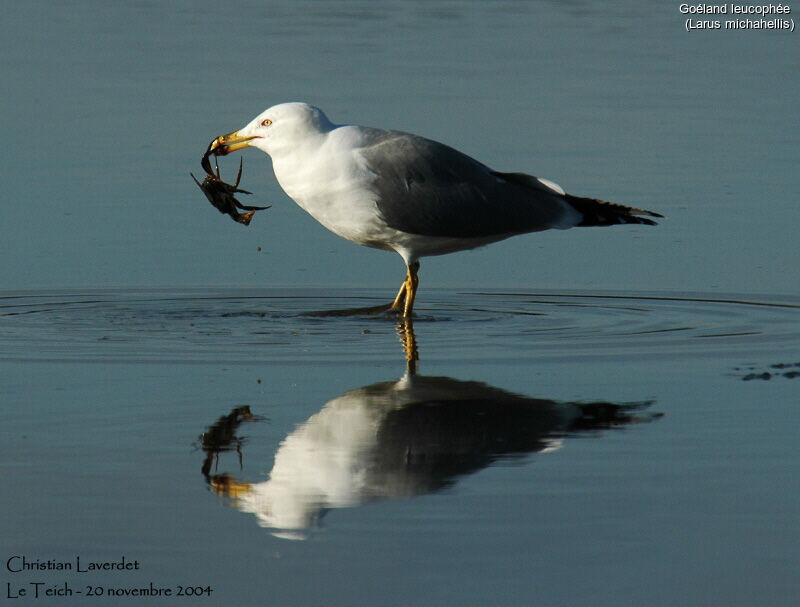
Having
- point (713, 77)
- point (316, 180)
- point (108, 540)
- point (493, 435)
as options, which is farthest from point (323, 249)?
point (713, 77)

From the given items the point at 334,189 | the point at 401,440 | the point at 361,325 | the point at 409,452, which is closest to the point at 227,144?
the point at 334,189

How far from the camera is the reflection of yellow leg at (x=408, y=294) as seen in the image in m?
9.60

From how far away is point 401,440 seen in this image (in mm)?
6293

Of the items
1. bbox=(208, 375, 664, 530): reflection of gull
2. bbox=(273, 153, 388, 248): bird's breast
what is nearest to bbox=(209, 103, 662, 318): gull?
bbox=(273, 153, 388, 248): bird's breast

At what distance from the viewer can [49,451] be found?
20.2ft

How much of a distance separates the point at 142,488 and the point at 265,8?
21.5m

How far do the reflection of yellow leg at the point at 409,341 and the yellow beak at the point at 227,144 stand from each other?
142 cm

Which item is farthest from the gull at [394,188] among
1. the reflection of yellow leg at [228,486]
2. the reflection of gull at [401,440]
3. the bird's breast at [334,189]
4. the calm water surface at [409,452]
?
the reflection of yellow leg at [228,486]

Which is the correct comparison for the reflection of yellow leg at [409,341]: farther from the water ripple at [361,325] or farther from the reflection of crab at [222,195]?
the reflection of crab at [222,195]

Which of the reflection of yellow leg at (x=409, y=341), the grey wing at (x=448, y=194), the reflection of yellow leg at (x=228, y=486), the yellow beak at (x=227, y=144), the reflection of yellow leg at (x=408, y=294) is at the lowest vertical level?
the reflection of yellow leg at (x=228, y=486)

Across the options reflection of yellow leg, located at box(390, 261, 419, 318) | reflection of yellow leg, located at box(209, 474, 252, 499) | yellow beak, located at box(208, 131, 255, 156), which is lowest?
reflection of yellow leg, located at box(209, 474, 252, 499)

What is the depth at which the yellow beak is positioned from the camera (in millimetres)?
9891

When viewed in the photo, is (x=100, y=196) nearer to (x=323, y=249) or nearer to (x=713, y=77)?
(x=323, y=249)

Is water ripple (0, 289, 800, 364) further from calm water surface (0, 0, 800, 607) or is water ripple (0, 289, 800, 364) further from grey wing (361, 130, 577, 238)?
grey wing (361, 130, 577, 238)
